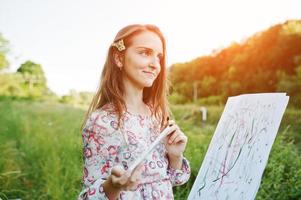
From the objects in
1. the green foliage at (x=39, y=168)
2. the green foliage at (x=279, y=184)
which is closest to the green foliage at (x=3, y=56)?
the green foliage at (x=39, y=168)

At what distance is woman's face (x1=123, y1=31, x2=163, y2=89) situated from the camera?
1.54 meters

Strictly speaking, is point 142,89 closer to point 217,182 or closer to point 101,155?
point 101,155

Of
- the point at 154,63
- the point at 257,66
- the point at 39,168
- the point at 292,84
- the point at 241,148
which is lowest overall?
the point at 39,168

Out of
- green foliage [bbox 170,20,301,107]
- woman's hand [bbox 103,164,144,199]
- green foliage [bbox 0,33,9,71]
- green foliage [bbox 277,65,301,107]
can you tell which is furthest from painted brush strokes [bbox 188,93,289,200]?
green foliage [bbox 277,65,301,107]

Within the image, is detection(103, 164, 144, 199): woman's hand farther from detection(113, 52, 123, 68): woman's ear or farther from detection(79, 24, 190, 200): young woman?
detection(113, 52, 123, 68): woman's ear

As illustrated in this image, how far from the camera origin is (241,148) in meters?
1.79

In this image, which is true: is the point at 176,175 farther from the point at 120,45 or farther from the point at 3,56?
the point at 3,56

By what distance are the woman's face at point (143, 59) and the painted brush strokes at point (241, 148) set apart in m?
0.40

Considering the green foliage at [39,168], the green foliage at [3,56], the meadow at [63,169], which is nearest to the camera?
the meadow at [63,169]

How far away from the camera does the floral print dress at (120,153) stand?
4.68 ft

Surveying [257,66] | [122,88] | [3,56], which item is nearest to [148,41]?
[122,88]

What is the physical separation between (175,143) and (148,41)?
0.32 meters

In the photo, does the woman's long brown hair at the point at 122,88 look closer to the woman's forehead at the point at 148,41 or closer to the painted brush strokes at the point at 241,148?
the woman's forehead at the point at 148,41

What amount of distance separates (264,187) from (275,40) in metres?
11.9
